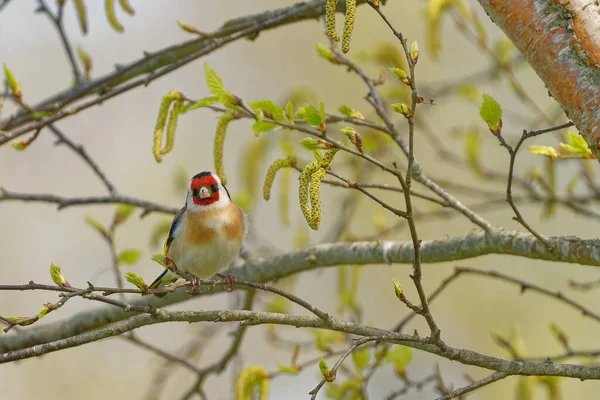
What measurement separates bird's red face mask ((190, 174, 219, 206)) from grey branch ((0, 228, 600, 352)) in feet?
1.32

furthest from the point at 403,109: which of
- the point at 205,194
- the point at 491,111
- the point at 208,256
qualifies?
the point at 205,194

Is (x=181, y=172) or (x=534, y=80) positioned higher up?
(x=534, y=80)

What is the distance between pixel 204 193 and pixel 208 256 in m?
0.36

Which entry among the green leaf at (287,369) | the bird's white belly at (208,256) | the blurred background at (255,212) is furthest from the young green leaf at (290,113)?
the blurred background at (255,212)

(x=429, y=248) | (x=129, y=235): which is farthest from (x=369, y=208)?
(x=429, y=248)

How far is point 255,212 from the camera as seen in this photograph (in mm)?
7203

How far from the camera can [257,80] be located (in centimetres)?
919

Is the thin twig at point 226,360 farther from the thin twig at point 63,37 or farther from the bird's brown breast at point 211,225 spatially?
the thin twig at point 63,37

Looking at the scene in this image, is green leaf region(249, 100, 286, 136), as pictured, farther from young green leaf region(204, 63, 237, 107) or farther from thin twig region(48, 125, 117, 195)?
thin twig region(48, 125, 117, 195)

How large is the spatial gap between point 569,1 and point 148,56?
65.1 inches

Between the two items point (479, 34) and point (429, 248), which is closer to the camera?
point (429, 248)

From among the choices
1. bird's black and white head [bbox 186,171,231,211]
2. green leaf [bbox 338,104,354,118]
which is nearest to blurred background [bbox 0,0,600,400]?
bird's black and white head [bbox 186,171,231,211]

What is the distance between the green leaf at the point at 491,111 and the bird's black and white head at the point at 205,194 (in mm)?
1816

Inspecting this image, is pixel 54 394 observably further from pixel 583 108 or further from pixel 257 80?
pixel 583 108
